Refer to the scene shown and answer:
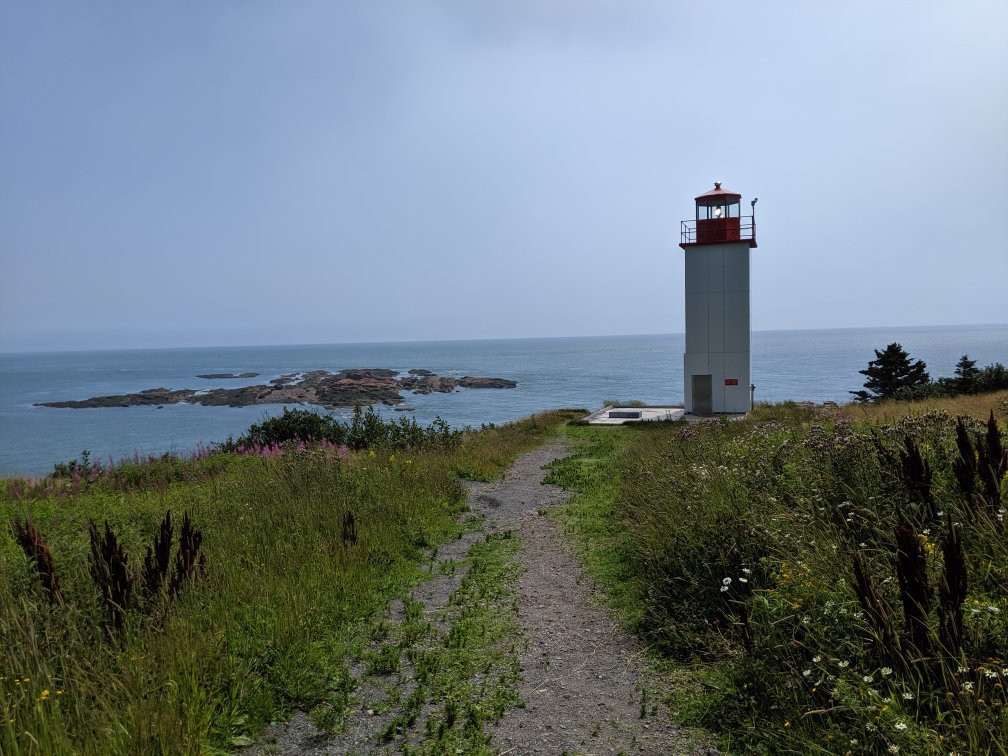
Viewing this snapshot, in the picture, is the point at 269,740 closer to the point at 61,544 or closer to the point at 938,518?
the point at 61,544

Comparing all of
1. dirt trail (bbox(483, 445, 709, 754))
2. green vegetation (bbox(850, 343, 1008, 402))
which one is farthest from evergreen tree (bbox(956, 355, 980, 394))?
dirt trail (bbox(483, 445, 709, 754))

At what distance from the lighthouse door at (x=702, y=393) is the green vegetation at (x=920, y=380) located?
9.31 m

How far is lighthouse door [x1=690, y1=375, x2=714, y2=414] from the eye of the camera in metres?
23.9

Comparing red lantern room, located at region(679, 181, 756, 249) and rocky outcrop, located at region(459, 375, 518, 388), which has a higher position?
red lantern room, located at region(679, 181, 756, 249)

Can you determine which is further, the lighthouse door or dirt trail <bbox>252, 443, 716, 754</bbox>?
the lighthouse door

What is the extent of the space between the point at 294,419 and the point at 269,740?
1575 cm

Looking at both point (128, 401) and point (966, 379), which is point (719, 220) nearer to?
point (966, 379)

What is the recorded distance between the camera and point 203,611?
480cm

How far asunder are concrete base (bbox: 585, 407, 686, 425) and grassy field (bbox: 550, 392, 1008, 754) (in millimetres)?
15736

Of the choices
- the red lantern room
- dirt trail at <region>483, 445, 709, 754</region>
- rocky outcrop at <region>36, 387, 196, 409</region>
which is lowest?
rocky outcrop at <region>36, 387, 196, 409</region>

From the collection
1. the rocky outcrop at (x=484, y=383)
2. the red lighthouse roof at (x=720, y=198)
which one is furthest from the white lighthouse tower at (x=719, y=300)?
the rocky outcrop at (x=484, y=383)

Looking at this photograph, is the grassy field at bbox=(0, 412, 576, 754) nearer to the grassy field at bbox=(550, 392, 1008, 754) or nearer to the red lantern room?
the grassy field at bbox=(550, 392, 1008, 754)

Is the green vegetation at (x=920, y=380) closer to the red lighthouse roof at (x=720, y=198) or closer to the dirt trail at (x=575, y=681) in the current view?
the red lighthouse roof at (x=720, y=198)

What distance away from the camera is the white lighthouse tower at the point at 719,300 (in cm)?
2308
